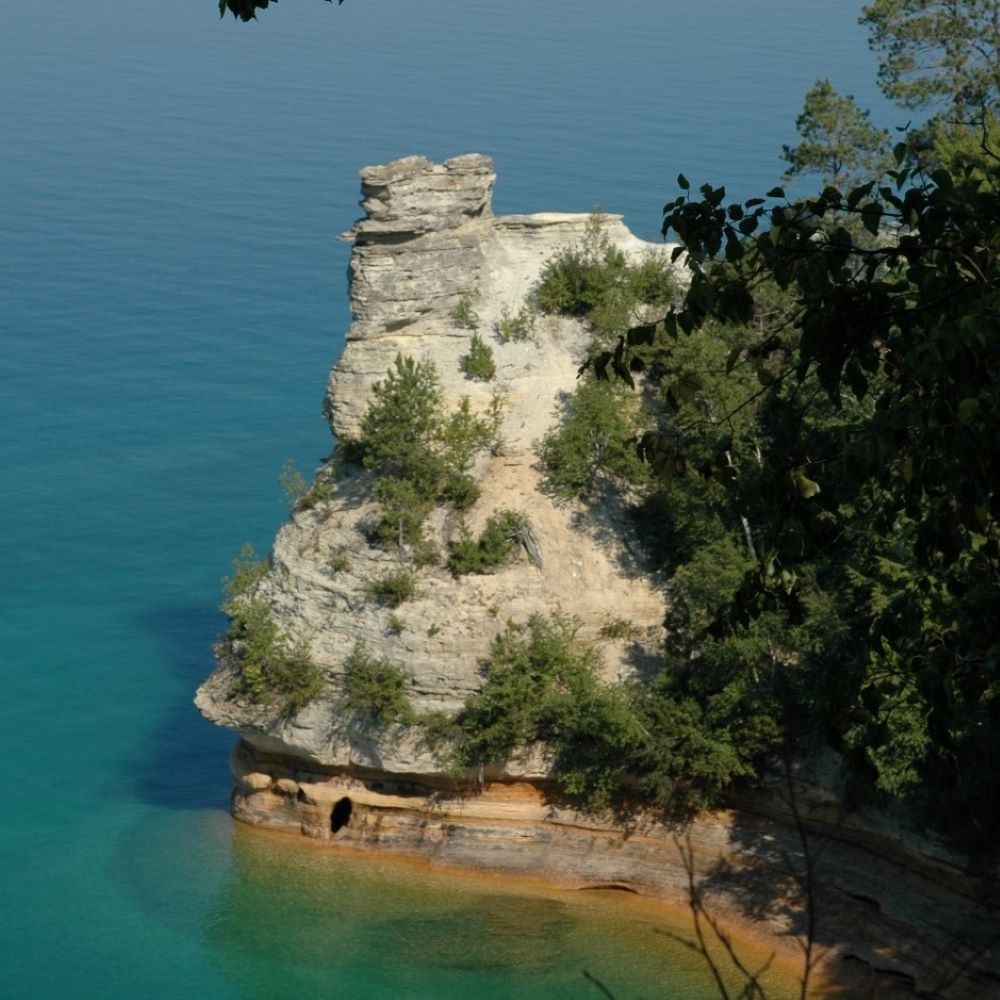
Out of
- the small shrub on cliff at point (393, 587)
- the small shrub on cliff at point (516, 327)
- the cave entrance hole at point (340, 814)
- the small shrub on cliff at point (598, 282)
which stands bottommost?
the cave entrance hole at point (340, 814)

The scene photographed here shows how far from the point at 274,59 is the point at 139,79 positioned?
23.7 ft

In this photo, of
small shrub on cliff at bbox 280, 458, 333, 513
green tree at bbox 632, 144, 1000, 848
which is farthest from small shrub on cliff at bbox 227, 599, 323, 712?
green tree at bbox 632, 144, 1000, 848

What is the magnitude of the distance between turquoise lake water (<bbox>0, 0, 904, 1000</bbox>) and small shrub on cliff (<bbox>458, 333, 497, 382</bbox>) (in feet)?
26.1

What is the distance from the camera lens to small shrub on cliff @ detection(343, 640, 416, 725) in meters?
28.6

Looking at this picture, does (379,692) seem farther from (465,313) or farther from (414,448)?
(465,313)

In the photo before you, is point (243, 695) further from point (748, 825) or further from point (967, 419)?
point (967, 419)

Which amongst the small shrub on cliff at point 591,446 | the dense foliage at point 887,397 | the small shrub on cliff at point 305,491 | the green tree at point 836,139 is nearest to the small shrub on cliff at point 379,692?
the small shrub on cliff at point 305,491

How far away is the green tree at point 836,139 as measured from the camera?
117 ft

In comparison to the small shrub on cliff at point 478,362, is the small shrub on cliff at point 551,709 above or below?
below

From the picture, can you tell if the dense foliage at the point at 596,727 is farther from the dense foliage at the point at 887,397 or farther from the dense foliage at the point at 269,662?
the dense foliage at the point at 887,397

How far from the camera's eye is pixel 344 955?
27.1 m

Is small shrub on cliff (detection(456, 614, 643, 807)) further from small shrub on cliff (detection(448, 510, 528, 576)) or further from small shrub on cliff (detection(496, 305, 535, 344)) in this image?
small shrub on cliff (detection(496, 305, 535, 344))

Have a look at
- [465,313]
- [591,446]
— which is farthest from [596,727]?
[465,313]

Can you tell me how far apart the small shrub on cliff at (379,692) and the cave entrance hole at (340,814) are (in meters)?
2.08
